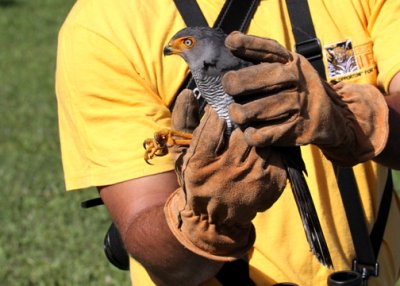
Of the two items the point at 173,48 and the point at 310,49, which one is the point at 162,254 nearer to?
the point at 173,48

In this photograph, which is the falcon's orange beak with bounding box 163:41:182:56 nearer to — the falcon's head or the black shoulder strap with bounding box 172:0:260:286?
the falcon's head

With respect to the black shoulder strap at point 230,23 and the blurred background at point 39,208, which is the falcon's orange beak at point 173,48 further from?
the blurred background at point 39,208

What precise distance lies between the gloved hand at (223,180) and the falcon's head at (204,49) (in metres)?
0.13

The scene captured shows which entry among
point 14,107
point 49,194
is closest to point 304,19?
point 49,194

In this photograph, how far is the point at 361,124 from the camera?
2.67 m

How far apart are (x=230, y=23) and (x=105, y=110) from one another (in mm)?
499

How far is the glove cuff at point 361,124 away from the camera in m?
2.65

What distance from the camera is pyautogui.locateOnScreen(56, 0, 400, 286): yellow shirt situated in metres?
3.10

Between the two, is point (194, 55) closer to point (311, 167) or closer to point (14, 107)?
point (311, 167)

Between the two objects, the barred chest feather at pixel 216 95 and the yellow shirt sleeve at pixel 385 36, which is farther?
the yellow shirt sleeve at pixel 385 36

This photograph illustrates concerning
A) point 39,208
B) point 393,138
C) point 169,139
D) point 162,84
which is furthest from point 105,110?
point 39,208

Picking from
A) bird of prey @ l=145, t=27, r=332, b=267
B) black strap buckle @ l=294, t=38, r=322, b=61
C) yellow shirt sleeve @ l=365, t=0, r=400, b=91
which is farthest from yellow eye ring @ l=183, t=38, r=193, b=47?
yellow shirt sleeve @ l=365, t=0, r=400, b=91

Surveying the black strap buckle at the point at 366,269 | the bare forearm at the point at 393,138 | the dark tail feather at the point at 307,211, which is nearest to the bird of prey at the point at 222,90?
the dark tail feather at the point at 307,211

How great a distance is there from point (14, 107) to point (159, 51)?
8.67 metres
